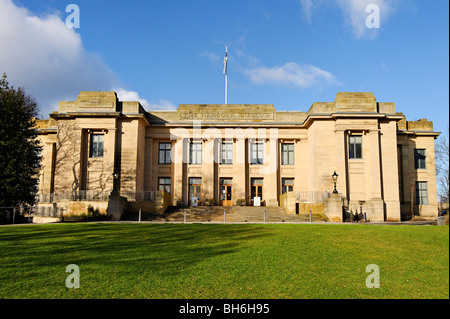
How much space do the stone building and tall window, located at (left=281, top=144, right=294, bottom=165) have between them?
0.35 ft

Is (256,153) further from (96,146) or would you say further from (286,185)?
(96,146)

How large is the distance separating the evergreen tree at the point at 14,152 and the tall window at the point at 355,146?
29.0m

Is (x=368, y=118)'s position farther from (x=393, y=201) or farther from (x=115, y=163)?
(x=115, y=163)

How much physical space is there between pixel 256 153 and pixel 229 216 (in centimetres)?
1036

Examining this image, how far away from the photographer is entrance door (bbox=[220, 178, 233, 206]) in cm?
3803

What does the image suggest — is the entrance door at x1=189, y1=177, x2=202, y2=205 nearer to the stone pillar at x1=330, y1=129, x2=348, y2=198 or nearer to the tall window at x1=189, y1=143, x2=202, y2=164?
the tall window at x1=189, y1=143, x2=202, y2=164

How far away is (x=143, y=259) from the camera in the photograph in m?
10.7

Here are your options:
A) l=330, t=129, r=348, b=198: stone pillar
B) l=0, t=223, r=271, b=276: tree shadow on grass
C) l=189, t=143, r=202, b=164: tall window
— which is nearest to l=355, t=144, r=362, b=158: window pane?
l=330, t=129, r=348, b=198: stone pillar

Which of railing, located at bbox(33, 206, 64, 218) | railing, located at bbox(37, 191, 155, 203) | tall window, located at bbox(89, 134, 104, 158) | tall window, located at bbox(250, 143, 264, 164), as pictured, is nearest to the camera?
railing, located at bbox(33, 206, 64, 218)

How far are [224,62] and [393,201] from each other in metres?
25.1

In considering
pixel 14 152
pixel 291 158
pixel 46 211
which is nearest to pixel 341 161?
pixel 291 158

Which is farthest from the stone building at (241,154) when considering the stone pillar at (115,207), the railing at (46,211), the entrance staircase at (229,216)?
the stone pillar at (115,207)
